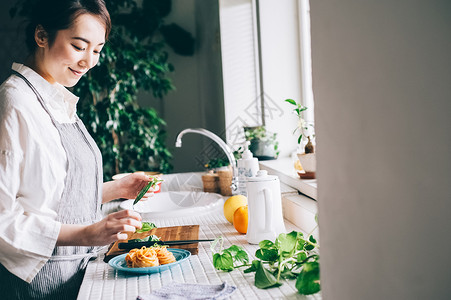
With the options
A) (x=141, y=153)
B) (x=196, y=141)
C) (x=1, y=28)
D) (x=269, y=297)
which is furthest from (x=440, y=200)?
(x=1, y=28)

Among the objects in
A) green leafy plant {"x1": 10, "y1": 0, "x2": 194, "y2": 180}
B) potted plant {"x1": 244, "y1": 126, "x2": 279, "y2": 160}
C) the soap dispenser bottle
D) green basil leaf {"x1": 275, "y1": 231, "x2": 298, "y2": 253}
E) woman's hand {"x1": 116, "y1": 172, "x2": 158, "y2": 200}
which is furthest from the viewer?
green leafy plant {"x1": 10, "y1": 0, "x2": 194, "y2": 180}

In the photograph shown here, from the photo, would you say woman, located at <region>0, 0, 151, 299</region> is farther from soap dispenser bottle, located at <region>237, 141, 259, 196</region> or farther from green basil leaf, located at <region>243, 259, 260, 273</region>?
soap dispenser bottle, located at <region>237, 141, 259, 196</region>

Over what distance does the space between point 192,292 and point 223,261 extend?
155 mm

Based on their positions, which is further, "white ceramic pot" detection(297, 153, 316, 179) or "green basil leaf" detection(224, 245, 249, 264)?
"white ceramic pot" detection(297, 153, 316, 179)

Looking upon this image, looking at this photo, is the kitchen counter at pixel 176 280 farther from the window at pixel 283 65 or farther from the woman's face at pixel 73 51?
the window at pixel 283 65

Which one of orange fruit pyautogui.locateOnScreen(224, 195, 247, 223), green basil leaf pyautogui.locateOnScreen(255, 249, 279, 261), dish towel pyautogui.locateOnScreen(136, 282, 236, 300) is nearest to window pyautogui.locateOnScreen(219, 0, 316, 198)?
orange fruit pyautogui.locateOnScreen(224, 195, 247, 223)

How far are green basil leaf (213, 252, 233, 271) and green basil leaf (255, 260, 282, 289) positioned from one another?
119 millimetres

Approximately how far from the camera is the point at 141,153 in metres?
3.53

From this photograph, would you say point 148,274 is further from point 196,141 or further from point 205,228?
point 196,141

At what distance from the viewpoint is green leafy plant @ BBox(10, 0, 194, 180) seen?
3225 mm

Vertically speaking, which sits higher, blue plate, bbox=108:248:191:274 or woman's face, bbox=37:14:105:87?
woman's face, bbox=37:14:105:87

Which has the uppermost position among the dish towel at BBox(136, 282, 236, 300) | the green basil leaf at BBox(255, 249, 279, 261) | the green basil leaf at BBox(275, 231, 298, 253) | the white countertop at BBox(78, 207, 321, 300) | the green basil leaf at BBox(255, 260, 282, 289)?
the green basil leaf at BBox(275, 231, 298, 253)

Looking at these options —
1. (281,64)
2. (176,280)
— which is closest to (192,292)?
(176,280)

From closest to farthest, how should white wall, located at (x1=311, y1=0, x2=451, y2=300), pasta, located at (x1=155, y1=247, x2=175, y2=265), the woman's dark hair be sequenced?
1. white wall, located at (x1=311, y1=0, x2=451, y2=300)
2. pasta, located at (x1=155, y1=247, x2=175, y2=265)
3. the woman's dark hair
